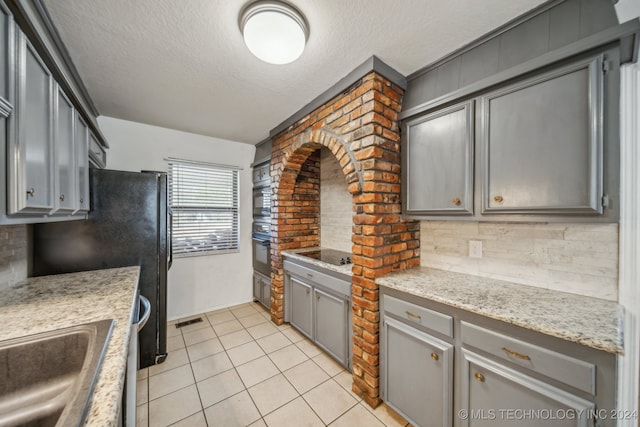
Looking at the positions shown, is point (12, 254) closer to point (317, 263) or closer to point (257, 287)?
point (317, 263)

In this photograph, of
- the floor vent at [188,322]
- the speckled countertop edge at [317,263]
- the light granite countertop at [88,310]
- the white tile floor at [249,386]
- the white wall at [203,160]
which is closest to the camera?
the light granite countertop at [88,310]

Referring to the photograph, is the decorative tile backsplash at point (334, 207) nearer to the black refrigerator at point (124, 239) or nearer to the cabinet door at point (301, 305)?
the cabinet door at point (301, 305)

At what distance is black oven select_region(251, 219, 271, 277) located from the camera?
312 centimetres

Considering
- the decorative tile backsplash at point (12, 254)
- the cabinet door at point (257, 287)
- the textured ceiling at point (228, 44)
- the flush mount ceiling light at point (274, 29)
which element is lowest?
the cabinet door at point (257, 287)

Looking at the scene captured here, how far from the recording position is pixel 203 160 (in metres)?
3.22

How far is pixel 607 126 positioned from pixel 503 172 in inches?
16.2

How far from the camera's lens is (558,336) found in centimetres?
94

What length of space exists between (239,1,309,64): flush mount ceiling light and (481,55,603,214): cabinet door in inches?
46.4

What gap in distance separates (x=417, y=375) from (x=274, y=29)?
216 cm

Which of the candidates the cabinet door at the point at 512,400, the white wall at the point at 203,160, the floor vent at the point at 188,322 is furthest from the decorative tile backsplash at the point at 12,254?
the cabinet door at the point at 512,400

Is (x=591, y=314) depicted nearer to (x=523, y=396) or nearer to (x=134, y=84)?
Answer: (x=523, y=396)

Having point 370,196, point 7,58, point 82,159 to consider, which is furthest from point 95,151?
point 370,196

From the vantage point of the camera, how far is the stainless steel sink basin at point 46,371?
71 cm

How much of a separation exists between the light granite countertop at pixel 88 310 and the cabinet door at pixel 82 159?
20.7 inches
